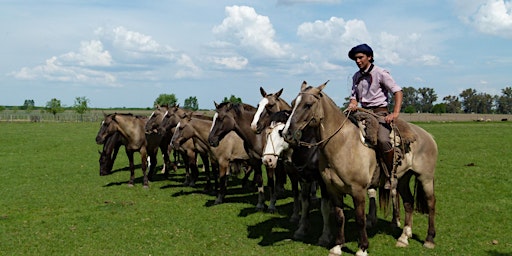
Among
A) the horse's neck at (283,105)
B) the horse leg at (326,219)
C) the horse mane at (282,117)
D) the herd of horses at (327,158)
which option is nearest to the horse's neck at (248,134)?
the herd of horses at (327,158)

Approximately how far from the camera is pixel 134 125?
14.6 m

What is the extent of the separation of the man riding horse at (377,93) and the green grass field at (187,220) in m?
2.10

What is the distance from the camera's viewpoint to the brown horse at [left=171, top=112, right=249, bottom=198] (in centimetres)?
1191

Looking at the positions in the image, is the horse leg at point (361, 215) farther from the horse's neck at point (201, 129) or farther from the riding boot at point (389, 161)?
the horse's neck at point (201, 129)

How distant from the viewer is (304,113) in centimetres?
622

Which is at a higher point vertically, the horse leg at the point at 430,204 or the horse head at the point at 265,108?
the horse head at the point at 265,108

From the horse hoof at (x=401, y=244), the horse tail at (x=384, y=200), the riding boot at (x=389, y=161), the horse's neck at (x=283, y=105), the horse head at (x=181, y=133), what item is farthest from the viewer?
the horse head at (x=181, y=133)

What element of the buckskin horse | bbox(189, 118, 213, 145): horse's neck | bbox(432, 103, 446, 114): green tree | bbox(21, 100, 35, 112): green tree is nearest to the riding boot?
the buckskin horse

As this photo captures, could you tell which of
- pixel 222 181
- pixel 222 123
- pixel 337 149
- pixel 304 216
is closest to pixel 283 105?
pixel 222 123

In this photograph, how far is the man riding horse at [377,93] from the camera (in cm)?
684

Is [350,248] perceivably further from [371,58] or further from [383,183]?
[371,58]

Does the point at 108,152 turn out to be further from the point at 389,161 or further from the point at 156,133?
the point at 389,161

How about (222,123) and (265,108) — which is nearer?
(265,108)

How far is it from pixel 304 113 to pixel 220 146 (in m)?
6.00
